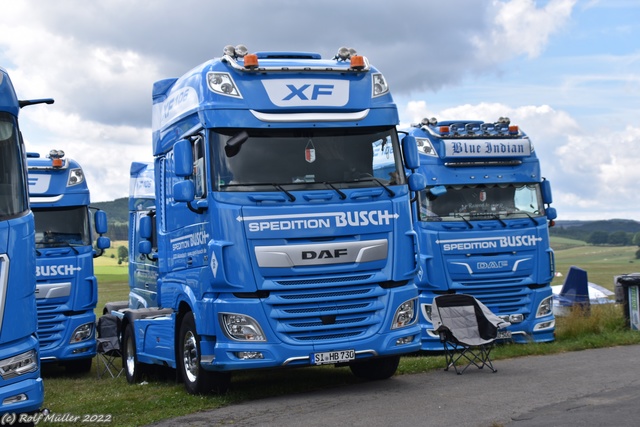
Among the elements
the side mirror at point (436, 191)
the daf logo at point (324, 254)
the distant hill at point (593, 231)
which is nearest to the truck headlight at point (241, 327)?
the daf logo at point (324, 254)

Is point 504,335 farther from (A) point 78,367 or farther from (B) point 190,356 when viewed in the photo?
(A) point 78,367

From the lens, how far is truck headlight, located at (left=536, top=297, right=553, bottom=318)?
53.1 ft

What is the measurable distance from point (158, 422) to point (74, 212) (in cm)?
904

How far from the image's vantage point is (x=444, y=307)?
45.2 feet

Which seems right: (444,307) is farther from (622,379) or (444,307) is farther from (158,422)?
(158,422)

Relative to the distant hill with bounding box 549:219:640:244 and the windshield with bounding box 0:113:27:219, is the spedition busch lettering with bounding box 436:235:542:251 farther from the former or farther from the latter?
the distant hill with bounding box 549:219:640:244

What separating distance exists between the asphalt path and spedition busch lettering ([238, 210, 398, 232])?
1.97 m

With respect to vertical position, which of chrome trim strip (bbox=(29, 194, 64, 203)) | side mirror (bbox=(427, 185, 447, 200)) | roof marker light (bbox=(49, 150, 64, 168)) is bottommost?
side mirror (bbox=(427, 185, 447, 200))

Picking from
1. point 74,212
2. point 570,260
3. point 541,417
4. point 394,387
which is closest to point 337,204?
point 394,387

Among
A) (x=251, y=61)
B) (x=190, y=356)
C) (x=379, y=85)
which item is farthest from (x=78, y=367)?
(x=379, y=85)

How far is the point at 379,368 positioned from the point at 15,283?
535 cm

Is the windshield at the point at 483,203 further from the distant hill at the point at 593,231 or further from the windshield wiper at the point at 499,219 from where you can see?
the distant hill at the point at 593,231

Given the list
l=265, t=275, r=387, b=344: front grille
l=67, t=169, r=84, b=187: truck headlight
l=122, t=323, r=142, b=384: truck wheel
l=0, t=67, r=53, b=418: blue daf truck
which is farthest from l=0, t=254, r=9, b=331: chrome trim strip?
l=67, t=169, r=84, b=187: truck headlight

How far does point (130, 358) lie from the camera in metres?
15.2
